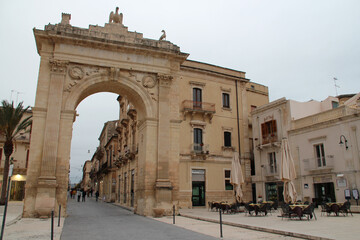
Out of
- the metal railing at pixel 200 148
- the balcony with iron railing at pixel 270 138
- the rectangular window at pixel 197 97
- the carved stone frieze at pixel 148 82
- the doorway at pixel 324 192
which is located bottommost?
the doorway at pixel 324 192

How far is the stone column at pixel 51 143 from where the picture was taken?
15.8 metres

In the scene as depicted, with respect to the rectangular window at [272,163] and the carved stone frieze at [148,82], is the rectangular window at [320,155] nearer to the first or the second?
the rectangular window at [272,163]

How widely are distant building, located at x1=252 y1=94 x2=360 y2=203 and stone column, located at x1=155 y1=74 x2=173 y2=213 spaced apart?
1172 cm

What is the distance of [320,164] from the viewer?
2323 cm

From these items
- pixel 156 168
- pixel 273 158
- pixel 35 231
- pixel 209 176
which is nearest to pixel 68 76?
pixel 156 168

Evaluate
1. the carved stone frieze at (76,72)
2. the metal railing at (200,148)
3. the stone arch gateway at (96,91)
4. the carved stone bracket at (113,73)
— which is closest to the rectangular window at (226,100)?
the metal railing at (200,148)

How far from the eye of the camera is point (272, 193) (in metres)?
26.9

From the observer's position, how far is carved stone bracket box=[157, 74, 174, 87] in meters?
19.7

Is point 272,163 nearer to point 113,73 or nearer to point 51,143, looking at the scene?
point 113,73

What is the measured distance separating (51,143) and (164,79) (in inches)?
307

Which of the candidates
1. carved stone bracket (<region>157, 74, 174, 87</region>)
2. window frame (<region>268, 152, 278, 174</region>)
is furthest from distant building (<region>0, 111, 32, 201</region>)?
window frame (<region>268, 152, 278, 174</region>)

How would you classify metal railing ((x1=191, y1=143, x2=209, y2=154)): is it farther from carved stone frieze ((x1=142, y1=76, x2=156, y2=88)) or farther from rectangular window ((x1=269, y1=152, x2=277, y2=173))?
carved stone frieze ((x1=142, y1=76, x2=156, y2=88))

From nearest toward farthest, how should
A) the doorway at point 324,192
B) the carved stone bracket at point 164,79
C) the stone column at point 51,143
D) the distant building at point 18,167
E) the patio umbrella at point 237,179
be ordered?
the stone column at point 51,143
the carved stone bracket at point 164,79
the patio umbrella at point 237,179
the doorway at point 324,192
the distant building at point 18,167

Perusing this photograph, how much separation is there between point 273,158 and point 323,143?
498 centimetres
